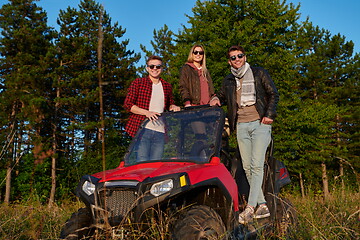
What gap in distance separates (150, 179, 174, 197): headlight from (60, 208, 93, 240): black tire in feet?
2.41

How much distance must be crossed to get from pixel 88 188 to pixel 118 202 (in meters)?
0.40

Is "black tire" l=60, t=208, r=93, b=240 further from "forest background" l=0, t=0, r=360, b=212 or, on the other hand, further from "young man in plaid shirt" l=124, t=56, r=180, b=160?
"forest background" l=0, t=0, r=360, b=212

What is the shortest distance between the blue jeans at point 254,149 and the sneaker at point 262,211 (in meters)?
0.07

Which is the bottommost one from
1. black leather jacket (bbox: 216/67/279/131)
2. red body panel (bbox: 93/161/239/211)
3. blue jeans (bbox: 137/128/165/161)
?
red body panel (bbox: 93/161/239/211)

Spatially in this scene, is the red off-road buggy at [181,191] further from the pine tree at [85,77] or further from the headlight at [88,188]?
the pine tree at [85,77]

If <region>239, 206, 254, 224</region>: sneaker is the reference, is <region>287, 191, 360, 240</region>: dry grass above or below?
below

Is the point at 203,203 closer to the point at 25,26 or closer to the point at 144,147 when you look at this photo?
the point at 144,147

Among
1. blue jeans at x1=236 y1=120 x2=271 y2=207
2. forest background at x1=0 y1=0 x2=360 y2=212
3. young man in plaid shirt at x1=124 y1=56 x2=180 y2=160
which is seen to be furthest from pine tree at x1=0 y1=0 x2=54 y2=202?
blue jeans at x1=236 y1=120 x2=271 y2=207

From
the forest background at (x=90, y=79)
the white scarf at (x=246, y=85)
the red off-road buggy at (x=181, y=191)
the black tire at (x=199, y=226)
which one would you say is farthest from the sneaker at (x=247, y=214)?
the forest background at (x=90, y=79)

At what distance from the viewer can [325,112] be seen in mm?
28453

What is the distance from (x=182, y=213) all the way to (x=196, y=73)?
2.47 metres

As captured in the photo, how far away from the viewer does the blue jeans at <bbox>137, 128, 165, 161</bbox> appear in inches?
166

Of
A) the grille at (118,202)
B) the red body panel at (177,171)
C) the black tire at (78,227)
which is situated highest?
the red body panel at (177,171)

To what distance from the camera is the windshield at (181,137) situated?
13.2 feet
